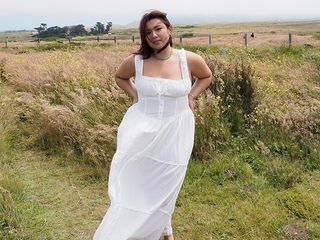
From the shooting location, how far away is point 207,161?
18.3 ft

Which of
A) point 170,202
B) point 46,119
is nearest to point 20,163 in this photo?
point 46,119

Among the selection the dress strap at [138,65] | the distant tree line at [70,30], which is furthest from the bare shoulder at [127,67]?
the distant tree line at [70,30]

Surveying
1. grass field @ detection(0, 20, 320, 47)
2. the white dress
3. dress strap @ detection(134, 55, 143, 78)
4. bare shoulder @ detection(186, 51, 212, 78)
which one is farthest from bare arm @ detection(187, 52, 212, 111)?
grass field @ detection(0, 20, 320, 47)

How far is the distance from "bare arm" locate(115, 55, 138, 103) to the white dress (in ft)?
0.65

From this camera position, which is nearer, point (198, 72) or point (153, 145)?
point (153, 145)

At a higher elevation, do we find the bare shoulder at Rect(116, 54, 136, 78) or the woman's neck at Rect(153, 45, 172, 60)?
the woman's neck at Rect(153, 45, 172, 60)

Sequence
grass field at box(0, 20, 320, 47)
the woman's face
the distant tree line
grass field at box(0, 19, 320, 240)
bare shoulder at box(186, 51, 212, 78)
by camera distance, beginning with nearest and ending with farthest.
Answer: the woman's face < bare shoulder at box(186, 51, 212, 78) < grass field at box(0, 19, 320, 240) < grass field at box(0, 20, 320, 47) < the distant tree line

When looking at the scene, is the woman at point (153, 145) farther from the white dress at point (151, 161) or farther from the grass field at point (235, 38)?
the grass field at point (235, 38)

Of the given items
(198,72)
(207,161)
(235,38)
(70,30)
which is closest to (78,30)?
(70,30)

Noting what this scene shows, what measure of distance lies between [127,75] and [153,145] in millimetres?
760

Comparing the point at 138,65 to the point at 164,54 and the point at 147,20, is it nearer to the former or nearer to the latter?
the point at 164,54

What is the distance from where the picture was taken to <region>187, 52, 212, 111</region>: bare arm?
12.1 ft

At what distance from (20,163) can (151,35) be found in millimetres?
3641

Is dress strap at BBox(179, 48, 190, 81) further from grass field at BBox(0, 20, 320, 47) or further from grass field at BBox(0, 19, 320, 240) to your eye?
grass field at BBox(0, 20, 320, 47)
